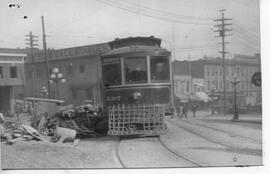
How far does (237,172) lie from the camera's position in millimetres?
3389

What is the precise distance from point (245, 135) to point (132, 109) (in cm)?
122

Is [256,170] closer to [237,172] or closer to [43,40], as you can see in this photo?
[237,172]

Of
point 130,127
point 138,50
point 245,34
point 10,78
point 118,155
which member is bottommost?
point 118,155

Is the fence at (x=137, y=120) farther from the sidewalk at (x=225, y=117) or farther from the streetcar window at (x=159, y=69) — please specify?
the streetcar window at (x=159, y=69)

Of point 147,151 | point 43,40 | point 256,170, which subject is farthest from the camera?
point 43,40

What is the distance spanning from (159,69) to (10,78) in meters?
1.69

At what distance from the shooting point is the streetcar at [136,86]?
146 inches

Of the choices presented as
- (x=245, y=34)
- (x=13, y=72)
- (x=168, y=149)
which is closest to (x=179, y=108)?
(x=168, y=149)

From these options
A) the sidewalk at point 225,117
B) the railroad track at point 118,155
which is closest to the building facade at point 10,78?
the railroad track at point 118,155

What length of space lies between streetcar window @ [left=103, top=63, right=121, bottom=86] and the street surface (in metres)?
0.64

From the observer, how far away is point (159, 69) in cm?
379

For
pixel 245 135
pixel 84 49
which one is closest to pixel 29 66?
pixel 84 49

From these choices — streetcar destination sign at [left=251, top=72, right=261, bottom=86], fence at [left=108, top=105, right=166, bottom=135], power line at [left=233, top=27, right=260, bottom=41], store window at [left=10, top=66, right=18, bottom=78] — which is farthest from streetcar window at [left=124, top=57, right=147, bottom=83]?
store window at [left=10, top=66, right=18, bottom=78]

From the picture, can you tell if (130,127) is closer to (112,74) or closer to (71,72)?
(112,74)
